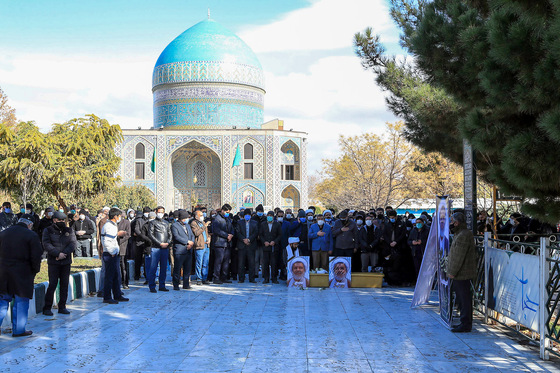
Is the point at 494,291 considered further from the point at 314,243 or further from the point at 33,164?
the point at 33,164

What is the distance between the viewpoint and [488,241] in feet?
22.0

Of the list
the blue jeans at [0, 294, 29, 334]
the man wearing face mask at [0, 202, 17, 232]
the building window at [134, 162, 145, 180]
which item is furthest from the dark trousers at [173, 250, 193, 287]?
the building window at [134, 162, 145, 180]

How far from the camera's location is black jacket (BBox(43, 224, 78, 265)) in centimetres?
716

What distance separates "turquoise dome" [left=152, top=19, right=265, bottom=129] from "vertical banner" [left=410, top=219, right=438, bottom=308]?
29.6 meters

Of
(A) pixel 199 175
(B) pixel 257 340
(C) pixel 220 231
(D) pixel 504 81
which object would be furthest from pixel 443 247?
(A) pixel 199 175

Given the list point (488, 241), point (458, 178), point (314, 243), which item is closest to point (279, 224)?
point (314, 243)

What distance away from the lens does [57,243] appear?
724 centimetres

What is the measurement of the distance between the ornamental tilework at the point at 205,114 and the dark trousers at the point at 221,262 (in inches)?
1032

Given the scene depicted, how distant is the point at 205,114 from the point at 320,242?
27162 millimetres

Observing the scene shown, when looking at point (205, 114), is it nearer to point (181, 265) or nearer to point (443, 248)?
point (181, 265)

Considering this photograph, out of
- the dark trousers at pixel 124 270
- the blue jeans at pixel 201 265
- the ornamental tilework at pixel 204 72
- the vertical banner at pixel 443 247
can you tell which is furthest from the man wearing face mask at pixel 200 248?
the ornamental tilework at pixel 204 72

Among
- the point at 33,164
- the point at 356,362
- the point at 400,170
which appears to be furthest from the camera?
the point at 400,170

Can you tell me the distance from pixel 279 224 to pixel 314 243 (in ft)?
2.45

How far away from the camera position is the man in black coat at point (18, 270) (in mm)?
5973
